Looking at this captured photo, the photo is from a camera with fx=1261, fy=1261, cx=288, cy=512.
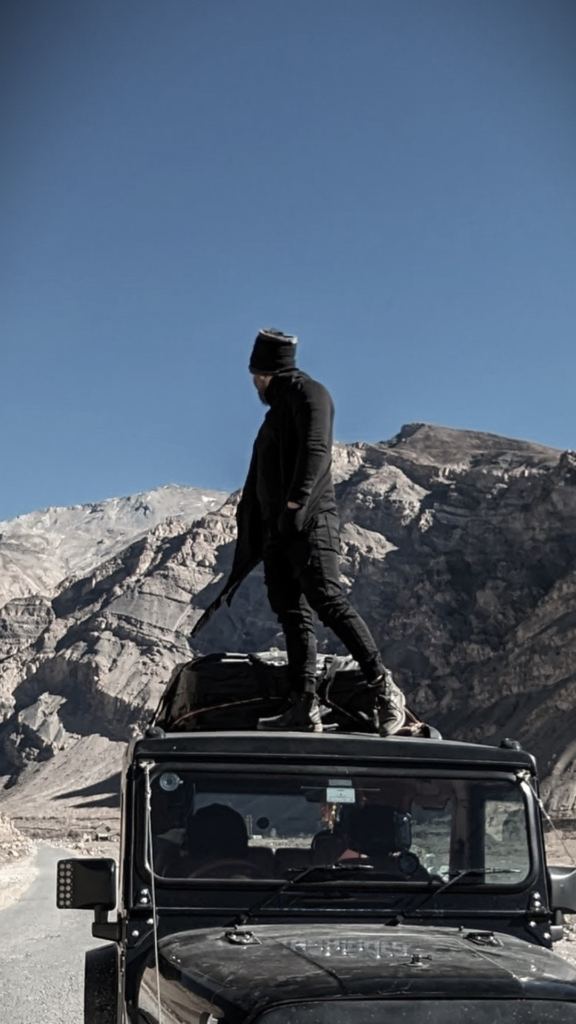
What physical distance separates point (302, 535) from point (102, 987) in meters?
1.97

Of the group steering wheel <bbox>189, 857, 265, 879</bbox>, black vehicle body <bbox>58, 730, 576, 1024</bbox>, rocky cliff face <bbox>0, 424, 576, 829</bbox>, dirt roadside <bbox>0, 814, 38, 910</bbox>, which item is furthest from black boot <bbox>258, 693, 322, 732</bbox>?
rocky cliff face <bbox>0, 424, 576, 829</bbox>

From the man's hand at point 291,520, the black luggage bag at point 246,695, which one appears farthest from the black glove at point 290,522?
the black luggage bag at point 246,695

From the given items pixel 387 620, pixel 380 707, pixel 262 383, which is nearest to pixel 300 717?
pixel 380 707

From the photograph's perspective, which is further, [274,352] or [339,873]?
[274,352]

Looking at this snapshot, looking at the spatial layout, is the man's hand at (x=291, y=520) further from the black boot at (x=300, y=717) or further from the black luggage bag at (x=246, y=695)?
the black boot at (x=300, y=717)

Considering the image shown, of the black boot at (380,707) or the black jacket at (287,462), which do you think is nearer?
the black boot at (380,707)

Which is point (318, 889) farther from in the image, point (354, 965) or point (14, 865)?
point (14, 865)

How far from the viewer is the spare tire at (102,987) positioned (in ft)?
15.0

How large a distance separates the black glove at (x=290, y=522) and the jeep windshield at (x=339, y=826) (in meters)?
1.25

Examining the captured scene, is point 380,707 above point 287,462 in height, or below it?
below

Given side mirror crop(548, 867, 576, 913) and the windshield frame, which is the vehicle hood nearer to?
the windshield frame

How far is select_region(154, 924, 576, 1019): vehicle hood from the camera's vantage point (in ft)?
10.6

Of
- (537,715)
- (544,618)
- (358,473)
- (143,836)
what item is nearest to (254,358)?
(143,836)

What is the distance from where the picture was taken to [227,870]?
4.35m
